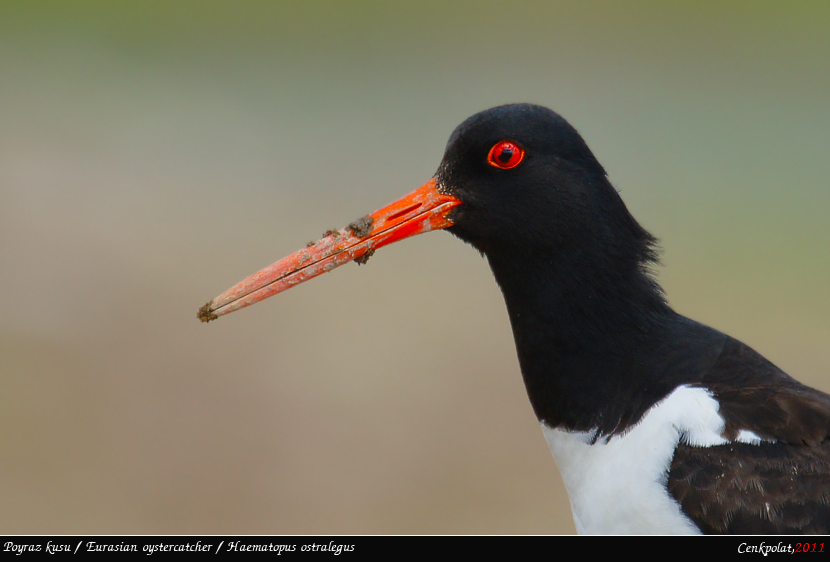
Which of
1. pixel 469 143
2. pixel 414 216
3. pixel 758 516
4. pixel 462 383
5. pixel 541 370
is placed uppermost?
pixel 469 143

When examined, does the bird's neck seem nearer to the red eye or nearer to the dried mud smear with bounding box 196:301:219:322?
the red eye

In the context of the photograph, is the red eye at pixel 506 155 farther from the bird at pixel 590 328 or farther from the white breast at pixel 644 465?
the white breast at pixel 644 465

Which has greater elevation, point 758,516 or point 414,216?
point 414,216

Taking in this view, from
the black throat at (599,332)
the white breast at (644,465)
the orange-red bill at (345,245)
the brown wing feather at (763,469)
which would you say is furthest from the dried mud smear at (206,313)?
the brown wing feather at (763,469)

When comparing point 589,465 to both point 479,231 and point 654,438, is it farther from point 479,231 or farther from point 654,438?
point 479,231

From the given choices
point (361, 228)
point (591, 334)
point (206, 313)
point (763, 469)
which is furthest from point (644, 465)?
point (206, 313)

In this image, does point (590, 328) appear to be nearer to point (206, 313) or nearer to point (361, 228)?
point (361, 228)

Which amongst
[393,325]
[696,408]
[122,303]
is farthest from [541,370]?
[122,303]

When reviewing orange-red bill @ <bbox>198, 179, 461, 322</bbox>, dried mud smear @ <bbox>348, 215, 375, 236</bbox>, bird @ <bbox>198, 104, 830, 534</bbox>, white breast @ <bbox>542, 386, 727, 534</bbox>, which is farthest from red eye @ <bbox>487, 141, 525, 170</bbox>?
white breast @ <bbox>542, 386, 727, 534</bbox>
